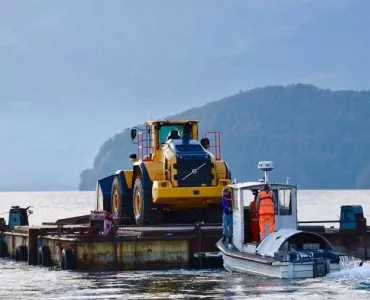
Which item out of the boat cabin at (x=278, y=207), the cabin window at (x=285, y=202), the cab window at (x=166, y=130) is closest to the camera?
the boat cabin at (x=278, y=207)

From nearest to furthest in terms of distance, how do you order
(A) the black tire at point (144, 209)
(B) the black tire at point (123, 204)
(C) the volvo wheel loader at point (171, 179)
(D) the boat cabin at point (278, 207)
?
(D) the boat cabin at point (278, 207) → (C) the volvo wheel loader at point (171, 179) → (A) the black tire at point (144, 209) → (B) the black tire at point (123, 204)

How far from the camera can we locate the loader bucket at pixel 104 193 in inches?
1928

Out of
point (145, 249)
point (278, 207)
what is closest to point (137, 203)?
point (145, 249)

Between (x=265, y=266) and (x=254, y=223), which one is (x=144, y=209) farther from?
(x=265, y=266)

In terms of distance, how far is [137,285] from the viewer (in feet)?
115

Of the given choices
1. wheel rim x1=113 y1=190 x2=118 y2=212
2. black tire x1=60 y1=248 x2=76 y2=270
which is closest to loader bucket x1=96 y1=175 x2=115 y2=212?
wheel rim x1=113 y1=190 x2=118 y2=212

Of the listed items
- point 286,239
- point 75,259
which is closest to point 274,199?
point 286,239

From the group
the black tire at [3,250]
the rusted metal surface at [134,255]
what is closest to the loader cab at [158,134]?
the rusted metal surface at [134,255]

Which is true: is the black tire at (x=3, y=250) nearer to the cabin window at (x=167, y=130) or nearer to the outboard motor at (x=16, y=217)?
the outboard motor at (x=16, y=217)

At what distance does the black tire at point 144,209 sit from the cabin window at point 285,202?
7633mm

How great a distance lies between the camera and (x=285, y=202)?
122ft

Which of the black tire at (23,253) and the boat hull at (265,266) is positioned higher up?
the black tire at (23,253)

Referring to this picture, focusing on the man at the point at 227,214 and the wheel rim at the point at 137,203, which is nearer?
the man at the point at 227,214

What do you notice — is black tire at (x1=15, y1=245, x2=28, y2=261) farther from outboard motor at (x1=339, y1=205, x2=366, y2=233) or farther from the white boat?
outboard motor at (x1=339, y1=205, x2=366, y2=233)
